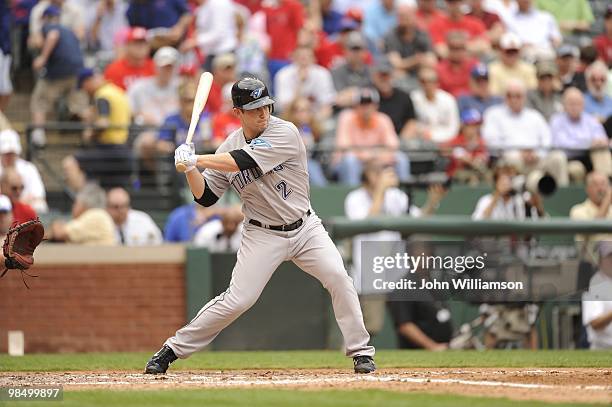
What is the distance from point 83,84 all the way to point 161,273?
3.18 meters

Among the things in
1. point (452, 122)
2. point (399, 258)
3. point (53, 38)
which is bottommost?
point (399, 258)

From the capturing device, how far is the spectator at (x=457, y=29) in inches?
672

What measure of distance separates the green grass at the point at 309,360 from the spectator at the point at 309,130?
9.26 feet

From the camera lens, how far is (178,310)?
495 inches

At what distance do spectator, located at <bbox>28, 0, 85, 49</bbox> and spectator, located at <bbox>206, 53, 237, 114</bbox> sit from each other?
1.84m

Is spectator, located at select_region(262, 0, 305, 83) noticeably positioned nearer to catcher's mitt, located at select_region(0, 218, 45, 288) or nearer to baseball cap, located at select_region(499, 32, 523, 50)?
baseball cap, located at select_region(499, 32, 523, 50)

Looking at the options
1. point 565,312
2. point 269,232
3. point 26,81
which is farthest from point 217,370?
point 26,81

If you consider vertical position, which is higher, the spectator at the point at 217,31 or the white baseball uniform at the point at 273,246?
the spectator at the point at 217,31

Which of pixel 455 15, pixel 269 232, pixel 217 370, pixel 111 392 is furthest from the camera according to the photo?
pixel 455 15

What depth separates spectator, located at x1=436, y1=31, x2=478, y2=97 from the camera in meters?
15.9

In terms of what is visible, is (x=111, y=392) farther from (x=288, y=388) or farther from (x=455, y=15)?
(x=455, y=15)

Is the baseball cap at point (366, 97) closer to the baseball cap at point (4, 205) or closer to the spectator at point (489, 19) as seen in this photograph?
the spectator at point (489, 19)

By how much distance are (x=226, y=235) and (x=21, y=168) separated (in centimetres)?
214

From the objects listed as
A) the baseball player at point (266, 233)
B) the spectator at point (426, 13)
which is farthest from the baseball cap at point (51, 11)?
the baseball player at point (266, 233)
